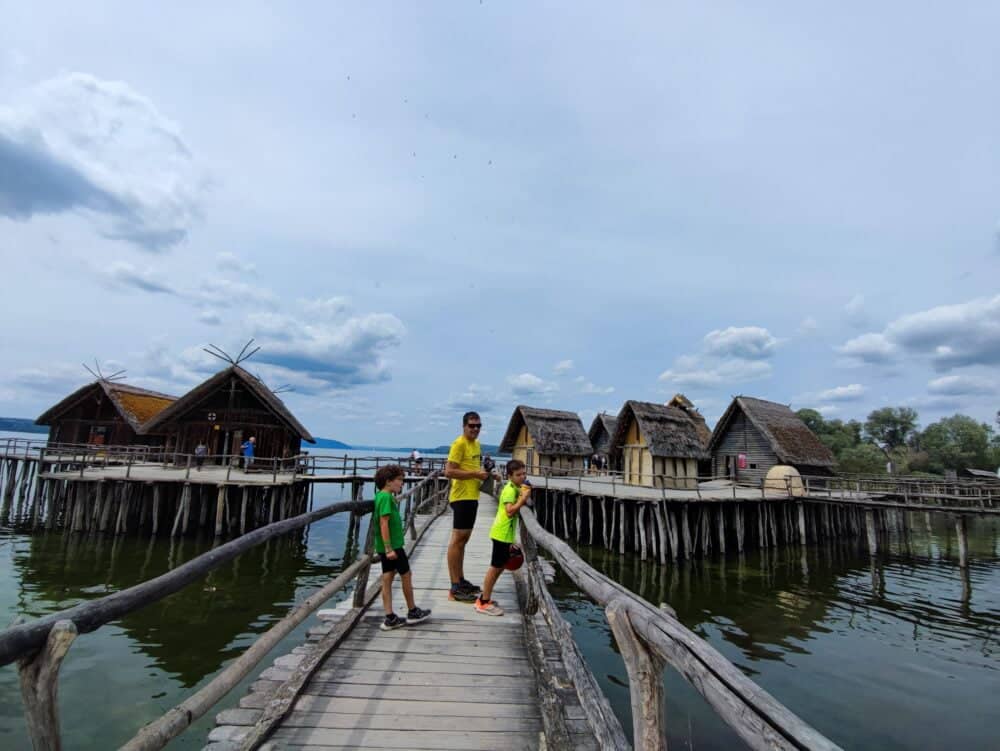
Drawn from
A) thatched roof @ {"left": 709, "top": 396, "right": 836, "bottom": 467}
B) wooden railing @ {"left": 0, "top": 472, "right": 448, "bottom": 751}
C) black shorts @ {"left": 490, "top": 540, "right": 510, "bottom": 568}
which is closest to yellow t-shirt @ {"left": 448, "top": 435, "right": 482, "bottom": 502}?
black shorts @ {"left": 490, "top": 540, "right": 510, "bottom": 568}

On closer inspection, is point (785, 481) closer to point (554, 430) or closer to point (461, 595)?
point (554, 430)

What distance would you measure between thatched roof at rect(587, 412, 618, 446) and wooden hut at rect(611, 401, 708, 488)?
24.6ft

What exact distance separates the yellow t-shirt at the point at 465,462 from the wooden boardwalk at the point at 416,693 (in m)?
1.23

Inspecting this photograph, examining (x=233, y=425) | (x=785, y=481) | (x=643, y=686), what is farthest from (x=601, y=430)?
(x=643, y=686)

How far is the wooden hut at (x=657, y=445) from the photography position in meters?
24.1

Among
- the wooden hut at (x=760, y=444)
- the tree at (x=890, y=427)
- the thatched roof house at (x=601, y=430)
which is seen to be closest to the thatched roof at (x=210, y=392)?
the thatched roof house at (x=601, y=430)

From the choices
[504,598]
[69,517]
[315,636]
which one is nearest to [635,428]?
[504,598]

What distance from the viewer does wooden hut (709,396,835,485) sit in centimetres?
2642

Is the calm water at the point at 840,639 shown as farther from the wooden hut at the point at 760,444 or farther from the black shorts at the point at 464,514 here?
the wooden hut at the point at 760,444

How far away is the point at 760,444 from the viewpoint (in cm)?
2723

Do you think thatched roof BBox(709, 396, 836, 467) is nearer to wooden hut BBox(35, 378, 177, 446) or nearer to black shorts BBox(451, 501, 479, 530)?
black shorts BBox(451, 501, 479, 530)

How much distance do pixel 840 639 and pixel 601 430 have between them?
25355 mm

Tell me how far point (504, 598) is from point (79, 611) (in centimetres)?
491

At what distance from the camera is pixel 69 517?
20.3 meters
